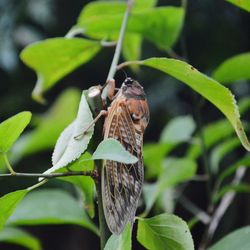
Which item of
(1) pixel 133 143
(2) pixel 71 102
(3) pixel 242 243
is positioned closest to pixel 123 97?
(1) pixel 133 143

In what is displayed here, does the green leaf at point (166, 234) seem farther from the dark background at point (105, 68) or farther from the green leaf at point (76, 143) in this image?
the dark background at point (105, 68)

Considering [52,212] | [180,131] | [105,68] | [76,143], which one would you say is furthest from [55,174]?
[105,68]

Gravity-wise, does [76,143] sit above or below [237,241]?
above

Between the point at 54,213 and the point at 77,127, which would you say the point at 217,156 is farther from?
the point at 77,127

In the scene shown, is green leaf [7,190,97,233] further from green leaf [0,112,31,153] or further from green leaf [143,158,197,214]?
green leaf [0,112,31,153]

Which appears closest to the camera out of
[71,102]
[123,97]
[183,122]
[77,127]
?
[77,127]

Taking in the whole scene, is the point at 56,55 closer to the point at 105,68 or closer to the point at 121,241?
the point at 121,241

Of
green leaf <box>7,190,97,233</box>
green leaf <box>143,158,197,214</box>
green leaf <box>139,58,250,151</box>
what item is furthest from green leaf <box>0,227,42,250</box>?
green leaf <box>139,58,250,151</box>
